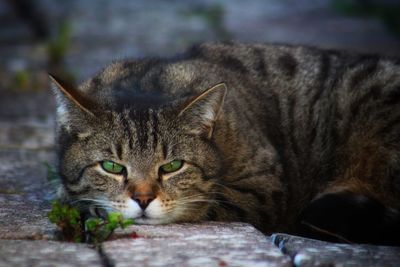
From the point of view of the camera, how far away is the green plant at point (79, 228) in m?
3.21

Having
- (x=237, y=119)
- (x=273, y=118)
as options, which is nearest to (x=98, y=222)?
(x=237, y=119)

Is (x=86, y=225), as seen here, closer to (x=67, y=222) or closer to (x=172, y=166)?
(x=67, y=222)

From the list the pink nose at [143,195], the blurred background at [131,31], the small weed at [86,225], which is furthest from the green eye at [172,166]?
the blurred background at [131,31]

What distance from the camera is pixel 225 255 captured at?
3.04 m

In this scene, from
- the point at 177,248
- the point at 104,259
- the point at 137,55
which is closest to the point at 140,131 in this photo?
the point at 177,248

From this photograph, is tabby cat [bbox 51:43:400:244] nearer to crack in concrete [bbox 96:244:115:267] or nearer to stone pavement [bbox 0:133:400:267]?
stone pavement [bbox 0:133:400:267]

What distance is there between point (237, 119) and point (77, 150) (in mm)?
887

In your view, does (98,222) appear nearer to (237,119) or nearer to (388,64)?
(237,119)

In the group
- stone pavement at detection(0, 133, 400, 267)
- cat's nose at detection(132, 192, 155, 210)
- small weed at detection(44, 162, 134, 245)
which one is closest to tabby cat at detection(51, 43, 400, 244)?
cat's nose at detection(132, 192, 155, 210)

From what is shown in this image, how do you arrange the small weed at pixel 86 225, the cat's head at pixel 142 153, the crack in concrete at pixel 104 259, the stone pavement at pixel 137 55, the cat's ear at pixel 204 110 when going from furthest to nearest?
the cat's ear at pixel 204 110 < the cat's head at pixel 142 153 < the small weed at pixel 86 225 < the stone pavement at pixel 137 55 < the crack in concrete at pixel 104 259

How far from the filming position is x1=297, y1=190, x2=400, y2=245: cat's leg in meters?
3.77

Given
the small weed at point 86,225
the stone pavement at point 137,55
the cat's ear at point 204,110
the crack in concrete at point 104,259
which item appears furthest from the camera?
the cat's ear at point 204,110

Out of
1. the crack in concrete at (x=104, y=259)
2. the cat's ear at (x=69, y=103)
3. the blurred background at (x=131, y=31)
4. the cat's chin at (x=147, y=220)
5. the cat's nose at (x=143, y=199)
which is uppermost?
the blurred background at (x=131, y=31)

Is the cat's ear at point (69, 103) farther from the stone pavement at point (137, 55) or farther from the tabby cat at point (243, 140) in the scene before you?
the stone pavement at point (137, 55)
